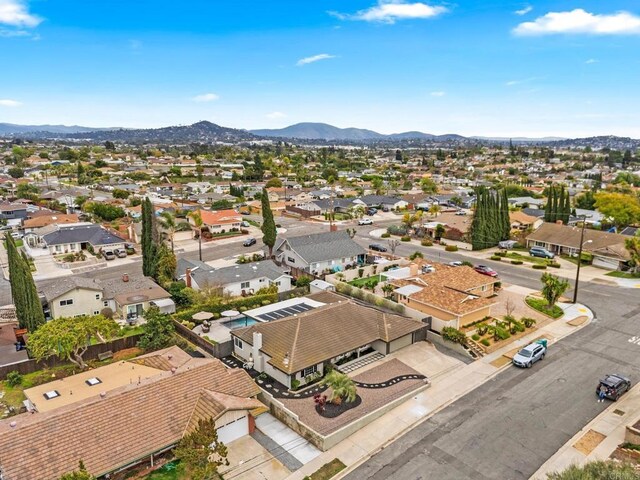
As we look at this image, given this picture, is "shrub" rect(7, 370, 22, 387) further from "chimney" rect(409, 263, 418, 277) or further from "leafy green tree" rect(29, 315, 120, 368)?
"chimney" rect(409, 263, 418, 277)

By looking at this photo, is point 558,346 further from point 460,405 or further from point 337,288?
point 337,288

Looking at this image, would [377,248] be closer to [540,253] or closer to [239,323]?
[540,253]

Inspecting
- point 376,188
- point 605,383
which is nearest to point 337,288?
point 605,383

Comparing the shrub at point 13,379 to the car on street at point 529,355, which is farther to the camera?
the car on street at point 529,355

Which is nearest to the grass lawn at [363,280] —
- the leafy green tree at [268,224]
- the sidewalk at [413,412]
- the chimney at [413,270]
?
the chimney at [413,270]

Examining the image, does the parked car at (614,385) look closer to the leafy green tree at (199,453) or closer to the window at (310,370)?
the window at (310,370)

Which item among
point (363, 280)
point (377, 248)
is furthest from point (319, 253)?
point (377, 248)
